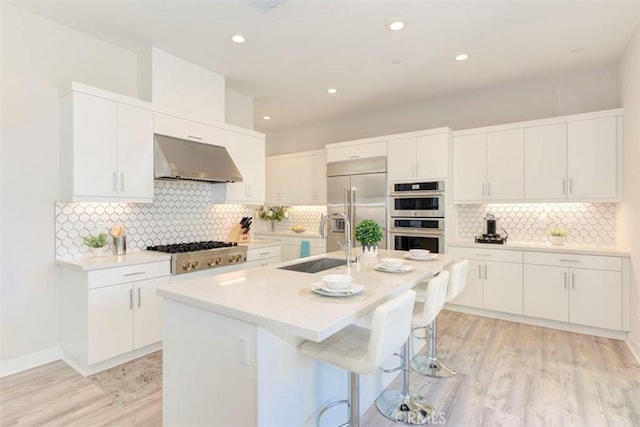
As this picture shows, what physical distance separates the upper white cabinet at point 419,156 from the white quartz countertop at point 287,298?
2.34 metres

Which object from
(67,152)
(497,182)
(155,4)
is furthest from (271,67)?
(497,182)

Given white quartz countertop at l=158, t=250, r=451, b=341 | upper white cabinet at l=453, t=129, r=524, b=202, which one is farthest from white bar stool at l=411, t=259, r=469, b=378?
upper white cabinet at l=453, t=129, r=524, b=202

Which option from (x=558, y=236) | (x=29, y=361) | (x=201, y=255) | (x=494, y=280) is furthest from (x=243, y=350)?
(x=558, y=236)

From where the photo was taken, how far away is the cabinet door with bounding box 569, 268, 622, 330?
3316mm

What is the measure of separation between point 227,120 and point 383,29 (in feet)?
7.77

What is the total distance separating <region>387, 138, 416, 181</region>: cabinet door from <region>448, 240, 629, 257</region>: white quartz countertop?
1118mm

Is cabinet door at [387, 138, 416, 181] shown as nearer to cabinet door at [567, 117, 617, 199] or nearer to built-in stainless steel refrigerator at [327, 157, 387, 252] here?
built-in stainless steel refrigerator at [327, 157, 387, 252]

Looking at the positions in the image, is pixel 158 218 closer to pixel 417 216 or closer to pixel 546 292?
pixel 417 216

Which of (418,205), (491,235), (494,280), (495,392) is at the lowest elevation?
(495,392)

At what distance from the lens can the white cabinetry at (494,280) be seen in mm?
3844

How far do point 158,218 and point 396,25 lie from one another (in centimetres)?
311

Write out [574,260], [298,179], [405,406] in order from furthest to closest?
1. [298,179]
2. [574,260]
3. [405,406]

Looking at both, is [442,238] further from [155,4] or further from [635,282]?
[155,4]

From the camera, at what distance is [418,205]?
4422 mm
